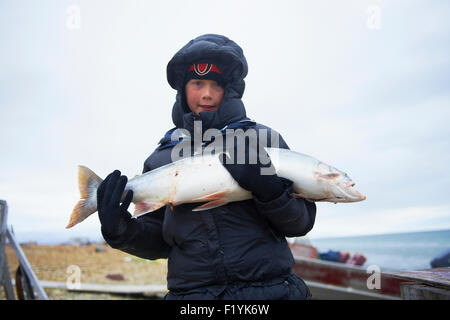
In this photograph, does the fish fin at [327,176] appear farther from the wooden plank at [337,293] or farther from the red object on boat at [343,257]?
the red object on boat at [343,257]

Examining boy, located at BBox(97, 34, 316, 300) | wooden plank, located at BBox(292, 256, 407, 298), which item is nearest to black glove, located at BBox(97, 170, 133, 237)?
boy, located at BBox(97, 34, 316, 300)

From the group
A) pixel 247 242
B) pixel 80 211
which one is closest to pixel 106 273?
pixel 80 211

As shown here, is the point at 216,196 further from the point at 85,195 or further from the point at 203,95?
the point at 85,195

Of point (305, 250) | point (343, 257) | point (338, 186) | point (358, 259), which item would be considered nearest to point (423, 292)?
point (338, 186)

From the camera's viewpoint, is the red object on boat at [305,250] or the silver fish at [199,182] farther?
the red object on boat at [305,250]

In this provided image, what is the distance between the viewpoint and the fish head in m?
3.44

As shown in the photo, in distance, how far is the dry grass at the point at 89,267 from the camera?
12480mm

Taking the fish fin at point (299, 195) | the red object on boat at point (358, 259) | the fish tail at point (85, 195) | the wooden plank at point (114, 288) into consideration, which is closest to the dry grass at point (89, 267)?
the wooden plank at point (114, 288)

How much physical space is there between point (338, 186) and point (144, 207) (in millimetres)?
1760

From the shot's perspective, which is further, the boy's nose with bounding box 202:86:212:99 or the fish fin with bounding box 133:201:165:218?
the boy's nose with bounding box 202:86:212:99

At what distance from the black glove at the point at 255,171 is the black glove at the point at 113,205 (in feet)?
3.02

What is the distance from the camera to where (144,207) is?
340 cm

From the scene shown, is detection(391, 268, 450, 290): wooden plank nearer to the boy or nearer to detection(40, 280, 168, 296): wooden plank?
the boy
